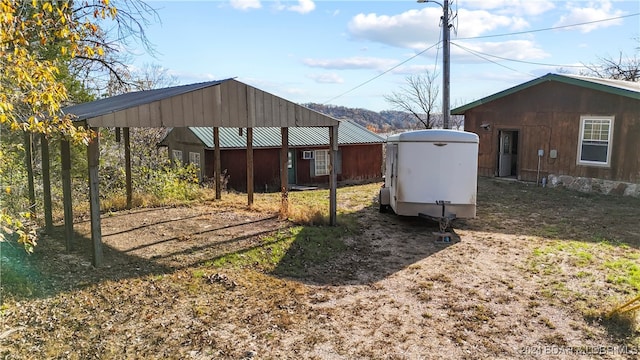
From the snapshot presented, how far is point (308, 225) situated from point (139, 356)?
5706 mm

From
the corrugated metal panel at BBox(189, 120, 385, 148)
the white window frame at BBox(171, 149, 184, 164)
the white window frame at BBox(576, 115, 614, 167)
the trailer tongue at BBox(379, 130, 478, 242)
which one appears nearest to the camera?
the trailer tongue at BBox(379, 130, 478, 242)

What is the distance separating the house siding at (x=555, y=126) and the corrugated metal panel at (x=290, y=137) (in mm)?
6278

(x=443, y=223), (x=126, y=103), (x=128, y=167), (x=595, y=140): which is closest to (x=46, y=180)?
(x=126, y=103)

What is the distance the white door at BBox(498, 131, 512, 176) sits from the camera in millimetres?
17297

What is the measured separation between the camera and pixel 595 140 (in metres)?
14.3

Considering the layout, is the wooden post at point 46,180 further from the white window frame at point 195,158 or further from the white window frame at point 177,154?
the white window frame at point 177,154

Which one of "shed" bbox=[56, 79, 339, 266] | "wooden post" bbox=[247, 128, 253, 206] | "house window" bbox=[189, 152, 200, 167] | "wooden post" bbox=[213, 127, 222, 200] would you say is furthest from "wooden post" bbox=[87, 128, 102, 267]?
"house window" bbox=[189, 152, 200, 167]

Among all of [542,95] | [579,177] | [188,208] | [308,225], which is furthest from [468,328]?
[542,95]

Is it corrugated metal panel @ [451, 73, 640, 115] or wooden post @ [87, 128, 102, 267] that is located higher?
corrugated metal panel @ [451, 73, 640, 115]

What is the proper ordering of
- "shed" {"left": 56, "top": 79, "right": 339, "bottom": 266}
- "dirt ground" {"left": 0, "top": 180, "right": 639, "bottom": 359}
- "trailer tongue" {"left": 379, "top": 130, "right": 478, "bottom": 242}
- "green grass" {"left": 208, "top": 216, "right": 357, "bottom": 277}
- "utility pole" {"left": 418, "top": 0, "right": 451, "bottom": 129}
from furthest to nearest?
"utility pole" {"left": 418, "top": 0, "right": 451, "bottom": 129}
"trailer tongue" {"left": 379, "top": 130, "right": 478, "bottom": 242}
"green grass" {"left": 208, "top": 216, "right": 357, "bottom": 277}
"shed" {"left": 56, "top": 79, "right": 339, "bottom": 266}
"dirt ground" {"left": 0, "top": 180, "right": 639, "bottom": 359}

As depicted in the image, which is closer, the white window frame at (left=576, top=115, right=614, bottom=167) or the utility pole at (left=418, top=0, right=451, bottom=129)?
the white window frame at (left=576, top=115, right=614, bottom=167)

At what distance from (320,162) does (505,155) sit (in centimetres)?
861

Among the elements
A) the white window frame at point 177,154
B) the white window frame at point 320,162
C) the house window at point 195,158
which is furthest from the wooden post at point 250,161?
the white window frame at point 177,154

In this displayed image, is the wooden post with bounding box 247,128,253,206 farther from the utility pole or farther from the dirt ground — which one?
the utility pole
